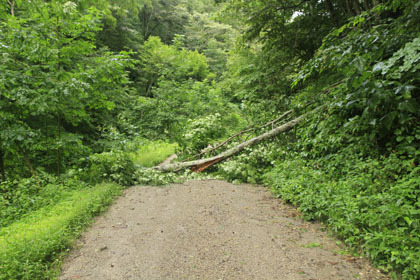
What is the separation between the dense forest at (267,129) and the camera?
2.84 m

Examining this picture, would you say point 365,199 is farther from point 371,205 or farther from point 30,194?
point 30,194

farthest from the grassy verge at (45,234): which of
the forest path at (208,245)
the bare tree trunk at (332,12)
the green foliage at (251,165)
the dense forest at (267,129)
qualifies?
the bare tree trunk at (332,12)

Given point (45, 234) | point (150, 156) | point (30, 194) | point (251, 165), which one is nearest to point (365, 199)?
point (251, 165)

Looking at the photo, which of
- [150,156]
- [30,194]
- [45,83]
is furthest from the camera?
[150,156]

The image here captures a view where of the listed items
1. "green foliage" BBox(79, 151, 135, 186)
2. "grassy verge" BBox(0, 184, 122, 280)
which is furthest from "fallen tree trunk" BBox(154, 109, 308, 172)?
"grassy verge" BBox(0, 184, 122, 280)

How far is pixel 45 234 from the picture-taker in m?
3.01

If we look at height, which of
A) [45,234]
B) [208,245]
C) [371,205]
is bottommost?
[208,245]

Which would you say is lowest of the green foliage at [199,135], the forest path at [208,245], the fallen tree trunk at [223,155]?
the forest path at [208,245]

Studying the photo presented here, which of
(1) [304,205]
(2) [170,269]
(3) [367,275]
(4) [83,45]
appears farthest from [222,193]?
(4) [83,45]

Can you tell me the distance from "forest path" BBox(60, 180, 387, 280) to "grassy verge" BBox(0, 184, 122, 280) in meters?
0.18

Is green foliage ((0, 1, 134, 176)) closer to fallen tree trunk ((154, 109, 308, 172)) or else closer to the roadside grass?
the roadside grass

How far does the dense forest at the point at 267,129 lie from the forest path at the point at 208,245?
279 mm

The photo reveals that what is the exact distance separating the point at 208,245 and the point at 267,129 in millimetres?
4759

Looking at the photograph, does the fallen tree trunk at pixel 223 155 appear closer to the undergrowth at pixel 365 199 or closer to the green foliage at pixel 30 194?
the undergrowth at pixel 365 199
